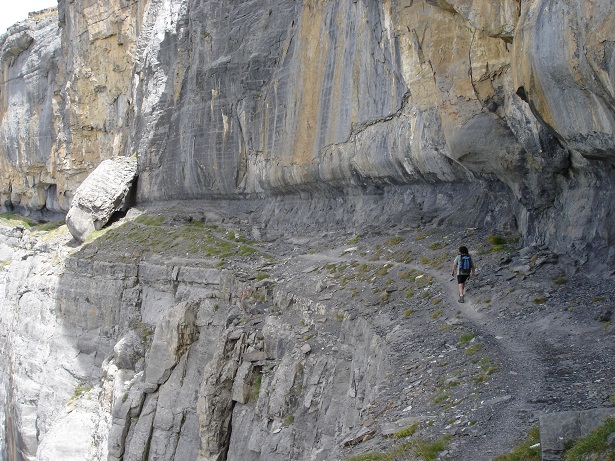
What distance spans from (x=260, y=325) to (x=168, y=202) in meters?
22.0

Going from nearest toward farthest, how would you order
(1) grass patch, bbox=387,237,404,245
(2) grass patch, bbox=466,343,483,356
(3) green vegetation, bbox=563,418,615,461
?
(3) green vegetation, bbox=563,418,615,461
(2) grass patch, bbox=466,343,483,356
(1) grass patch, bbox=387,237,404,245

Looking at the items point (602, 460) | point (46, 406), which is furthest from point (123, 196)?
point (602, 460)

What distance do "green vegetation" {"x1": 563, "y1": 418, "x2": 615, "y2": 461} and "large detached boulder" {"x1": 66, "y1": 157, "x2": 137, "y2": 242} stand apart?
3879 cm

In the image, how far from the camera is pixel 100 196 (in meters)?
43.3

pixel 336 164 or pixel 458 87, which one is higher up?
pixel 458 87

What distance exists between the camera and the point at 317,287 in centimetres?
2072

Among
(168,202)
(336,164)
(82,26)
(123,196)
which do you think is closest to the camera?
(336,164)

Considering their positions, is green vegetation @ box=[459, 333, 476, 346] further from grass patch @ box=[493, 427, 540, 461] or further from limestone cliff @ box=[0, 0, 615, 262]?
grass patch @ box=[493, 427, 540, 461]

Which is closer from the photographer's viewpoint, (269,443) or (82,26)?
(269,443)

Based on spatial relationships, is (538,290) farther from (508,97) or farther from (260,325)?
(260,325)

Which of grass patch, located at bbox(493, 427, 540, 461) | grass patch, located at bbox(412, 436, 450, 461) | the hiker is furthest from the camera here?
the hiker

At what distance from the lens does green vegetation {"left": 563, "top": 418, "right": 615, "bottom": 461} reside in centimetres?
682

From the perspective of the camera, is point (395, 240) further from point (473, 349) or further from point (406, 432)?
A: point (406, 432)

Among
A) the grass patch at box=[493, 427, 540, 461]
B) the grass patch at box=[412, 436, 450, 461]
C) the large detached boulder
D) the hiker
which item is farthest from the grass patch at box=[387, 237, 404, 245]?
the large detached boulder
